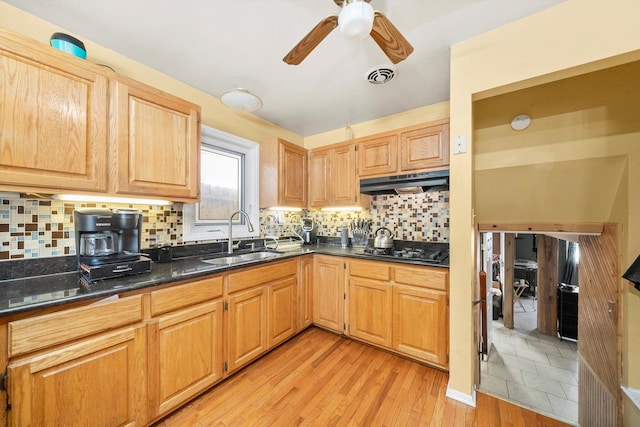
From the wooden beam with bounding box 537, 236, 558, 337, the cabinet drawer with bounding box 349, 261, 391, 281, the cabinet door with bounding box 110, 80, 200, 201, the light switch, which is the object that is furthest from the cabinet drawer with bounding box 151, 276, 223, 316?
the wooden beam with bounding box 537, 236, 558, 337

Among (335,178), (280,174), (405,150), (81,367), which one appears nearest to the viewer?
→ (81,367)

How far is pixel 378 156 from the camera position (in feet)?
7.85

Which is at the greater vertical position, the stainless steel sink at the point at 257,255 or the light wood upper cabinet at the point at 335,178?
the light wood upper cabinet at the point at 335,178

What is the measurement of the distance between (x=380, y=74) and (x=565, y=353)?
11.8 ft

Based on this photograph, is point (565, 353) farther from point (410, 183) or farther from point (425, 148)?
point (425, 148)

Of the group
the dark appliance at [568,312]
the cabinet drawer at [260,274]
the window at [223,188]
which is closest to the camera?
the cabinet drawer at [260,274]

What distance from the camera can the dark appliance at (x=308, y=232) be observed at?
3106mm

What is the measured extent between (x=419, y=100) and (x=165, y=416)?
3278mm

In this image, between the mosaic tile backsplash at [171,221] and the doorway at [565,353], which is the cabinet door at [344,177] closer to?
the mosaic tile backsplash at [171,221]

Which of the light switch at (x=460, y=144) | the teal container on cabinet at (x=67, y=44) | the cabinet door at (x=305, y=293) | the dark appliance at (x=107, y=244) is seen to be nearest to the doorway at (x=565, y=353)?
the light switch at (x=460, y=144)

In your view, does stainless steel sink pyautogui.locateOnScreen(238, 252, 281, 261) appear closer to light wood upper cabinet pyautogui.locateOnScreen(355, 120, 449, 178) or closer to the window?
the window

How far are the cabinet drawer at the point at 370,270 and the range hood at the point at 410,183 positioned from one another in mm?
765

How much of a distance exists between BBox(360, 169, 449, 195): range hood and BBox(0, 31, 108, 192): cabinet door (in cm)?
209

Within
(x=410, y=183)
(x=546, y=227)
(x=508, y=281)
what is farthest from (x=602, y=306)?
(x=410, y=183)
